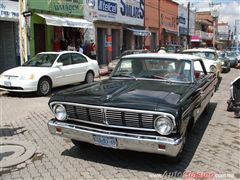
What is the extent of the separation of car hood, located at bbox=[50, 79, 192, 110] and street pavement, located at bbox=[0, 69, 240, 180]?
0.94m

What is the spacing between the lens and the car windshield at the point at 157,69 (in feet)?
20.3

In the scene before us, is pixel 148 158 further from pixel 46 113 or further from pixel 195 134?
pixel 46 113

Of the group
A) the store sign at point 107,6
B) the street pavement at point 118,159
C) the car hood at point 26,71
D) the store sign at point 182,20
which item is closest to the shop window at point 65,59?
the car hood at point 26,71

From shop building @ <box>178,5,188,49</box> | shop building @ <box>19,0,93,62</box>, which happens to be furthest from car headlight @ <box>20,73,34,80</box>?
shop building @ <box>178,5,188,49</box>

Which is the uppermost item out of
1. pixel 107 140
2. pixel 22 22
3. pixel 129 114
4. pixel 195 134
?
pixel 22 22

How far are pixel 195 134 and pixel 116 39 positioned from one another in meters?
22.4

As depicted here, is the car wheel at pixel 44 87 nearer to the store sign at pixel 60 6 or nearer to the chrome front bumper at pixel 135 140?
the chrome front bumper at pixel 135 140

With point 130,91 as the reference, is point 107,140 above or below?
below

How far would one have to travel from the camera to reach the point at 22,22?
15227mm

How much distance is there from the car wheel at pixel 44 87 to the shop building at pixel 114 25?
12.2 m

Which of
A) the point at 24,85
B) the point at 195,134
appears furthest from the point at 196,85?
the point at 24,85

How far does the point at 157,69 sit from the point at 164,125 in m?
2.07

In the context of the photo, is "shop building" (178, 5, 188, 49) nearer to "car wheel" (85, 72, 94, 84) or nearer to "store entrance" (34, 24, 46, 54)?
"store entrance" (34, 24, 46, 54)

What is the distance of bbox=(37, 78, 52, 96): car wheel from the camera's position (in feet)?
37.7
